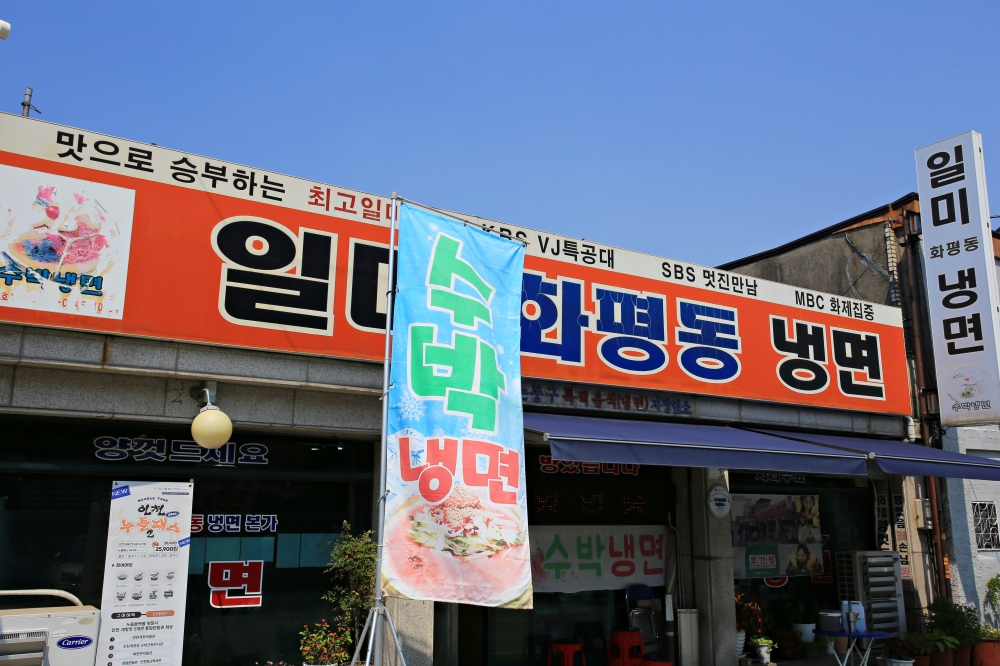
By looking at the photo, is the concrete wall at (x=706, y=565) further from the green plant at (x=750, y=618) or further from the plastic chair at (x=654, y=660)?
the green plant at (x=750, y=618)

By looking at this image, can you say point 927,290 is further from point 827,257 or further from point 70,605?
point 70,605

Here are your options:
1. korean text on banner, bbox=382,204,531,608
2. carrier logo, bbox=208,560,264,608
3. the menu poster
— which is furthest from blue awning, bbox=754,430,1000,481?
the menu poster

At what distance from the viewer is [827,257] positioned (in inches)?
706

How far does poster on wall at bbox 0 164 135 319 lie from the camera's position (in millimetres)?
8086

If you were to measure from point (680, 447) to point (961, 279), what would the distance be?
8.17 meters

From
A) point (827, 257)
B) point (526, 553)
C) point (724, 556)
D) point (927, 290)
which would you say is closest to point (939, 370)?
point (927, 290)

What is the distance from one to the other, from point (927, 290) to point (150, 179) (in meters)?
13.5

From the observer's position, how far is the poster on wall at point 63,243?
8.09 m

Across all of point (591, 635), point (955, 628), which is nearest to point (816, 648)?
point (955, 628)

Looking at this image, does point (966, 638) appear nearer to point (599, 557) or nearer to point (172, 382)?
point (599, 557)

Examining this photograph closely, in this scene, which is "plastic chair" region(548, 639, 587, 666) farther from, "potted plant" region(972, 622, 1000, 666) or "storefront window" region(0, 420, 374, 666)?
"potted plant" region(972, 622, 1000, 666)

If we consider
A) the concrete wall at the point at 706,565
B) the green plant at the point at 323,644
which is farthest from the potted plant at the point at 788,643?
the green plant at the point at 323,644

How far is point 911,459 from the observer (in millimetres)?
11984

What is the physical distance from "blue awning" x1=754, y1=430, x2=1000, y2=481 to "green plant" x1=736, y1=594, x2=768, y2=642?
108 inches
